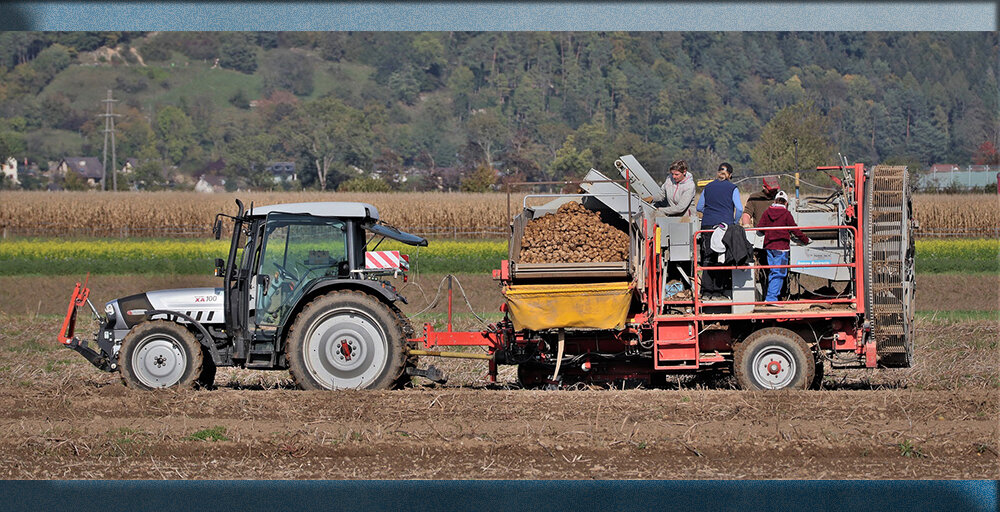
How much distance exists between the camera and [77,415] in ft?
33.4

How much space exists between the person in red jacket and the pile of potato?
1656 mm

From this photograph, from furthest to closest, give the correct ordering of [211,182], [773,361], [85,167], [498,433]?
[85,167], [211,182], [773,361], [498,433]

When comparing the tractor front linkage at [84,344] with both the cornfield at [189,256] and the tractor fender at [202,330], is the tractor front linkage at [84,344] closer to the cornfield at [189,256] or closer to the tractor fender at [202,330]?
the tractor fender at [202,330]

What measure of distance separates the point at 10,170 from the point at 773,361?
59.5 m

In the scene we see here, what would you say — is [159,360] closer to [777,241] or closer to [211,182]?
[777,241]

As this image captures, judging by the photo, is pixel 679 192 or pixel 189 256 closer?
pixel 679 192

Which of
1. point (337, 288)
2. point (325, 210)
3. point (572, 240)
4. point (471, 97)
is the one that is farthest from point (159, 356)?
point (471, 97)

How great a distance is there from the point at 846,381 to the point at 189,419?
8.05 metres

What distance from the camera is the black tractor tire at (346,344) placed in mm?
10812

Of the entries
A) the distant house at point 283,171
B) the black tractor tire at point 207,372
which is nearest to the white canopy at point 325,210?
the black tractor tire at point 207,372

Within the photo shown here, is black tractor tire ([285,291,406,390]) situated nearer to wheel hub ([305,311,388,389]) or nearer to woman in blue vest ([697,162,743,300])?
wheel hub ([305,311,388,389])

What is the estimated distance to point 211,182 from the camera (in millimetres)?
60125

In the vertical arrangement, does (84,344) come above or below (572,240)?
below

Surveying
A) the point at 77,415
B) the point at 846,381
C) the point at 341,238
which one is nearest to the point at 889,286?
the point at 846,381
